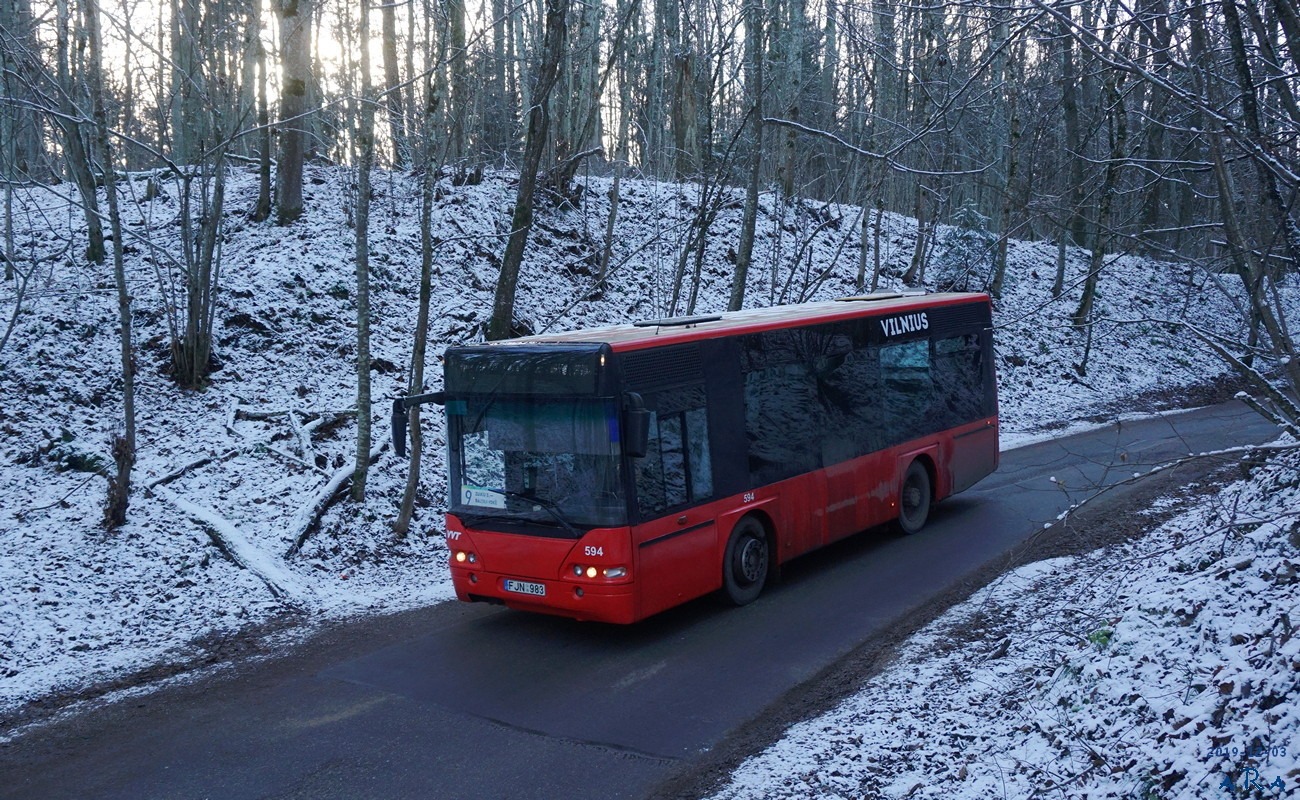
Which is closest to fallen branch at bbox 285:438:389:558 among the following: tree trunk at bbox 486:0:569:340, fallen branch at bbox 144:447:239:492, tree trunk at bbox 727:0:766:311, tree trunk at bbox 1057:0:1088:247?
fallen branch at bbox 144:447:239:492

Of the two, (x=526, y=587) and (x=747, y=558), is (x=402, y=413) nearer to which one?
(x=526, y=587)

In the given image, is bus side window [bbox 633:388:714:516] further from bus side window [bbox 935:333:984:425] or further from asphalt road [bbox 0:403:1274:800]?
bus side window [bbox 935:333:984:425]

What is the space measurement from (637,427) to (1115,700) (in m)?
4.14

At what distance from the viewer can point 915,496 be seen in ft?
43.0

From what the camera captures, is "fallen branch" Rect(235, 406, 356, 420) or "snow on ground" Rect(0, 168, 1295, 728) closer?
"snow on ground" Rect(0, 168, 1295, 728)

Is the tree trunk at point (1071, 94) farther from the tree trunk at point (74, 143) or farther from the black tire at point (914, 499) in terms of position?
the tree trunk at point (74, 143)

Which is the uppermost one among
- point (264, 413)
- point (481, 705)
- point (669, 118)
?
point (669, 118)

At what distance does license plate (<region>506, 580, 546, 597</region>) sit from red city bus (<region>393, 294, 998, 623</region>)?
2 centimetres

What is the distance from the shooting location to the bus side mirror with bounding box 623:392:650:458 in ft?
27.5

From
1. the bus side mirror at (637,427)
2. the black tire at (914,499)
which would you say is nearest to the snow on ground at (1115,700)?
the bus side mirror at (637,427)

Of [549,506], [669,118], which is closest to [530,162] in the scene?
[549,506]

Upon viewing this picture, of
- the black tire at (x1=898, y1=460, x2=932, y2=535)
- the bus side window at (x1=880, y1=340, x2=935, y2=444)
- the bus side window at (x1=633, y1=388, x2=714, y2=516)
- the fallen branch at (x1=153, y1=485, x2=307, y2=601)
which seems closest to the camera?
the bus side window at (x1=633, y1=388, x2=714, y2=516)

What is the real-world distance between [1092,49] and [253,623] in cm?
895

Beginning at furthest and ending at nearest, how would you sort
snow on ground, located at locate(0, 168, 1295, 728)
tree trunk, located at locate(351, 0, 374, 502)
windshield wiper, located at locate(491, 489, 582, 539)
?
tree trunk, located at locate(351, 0, 374, 502), snow on ground, located at locate(0, 168, 1295, 728), windshield wiper, located at locate(491, 489, 582, 539)
